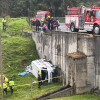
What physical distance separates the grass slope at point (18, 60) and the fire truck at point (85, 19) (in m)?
5.02

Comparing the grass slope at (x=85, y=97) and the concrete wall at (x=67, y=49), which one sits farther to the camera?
the concrete wall at (x=67, y=49)

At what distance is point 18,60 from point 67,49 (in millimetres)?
5909

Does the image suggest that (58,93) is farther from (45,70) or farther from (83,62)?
(45,70)

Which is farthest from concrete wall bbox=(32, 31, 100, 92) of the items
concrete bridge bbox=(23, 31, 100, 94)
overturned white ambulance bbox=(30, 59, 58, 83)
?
overturned white ambulance bbox=(30, 59, 58, 83)

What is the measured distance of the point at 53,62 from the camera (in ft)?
62.9

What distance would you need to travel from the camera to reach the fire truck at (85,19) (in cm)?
1603

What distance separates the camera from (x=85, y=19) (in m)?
17.3

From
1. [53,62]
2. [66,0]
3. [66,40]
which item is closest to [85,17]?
[66,40]

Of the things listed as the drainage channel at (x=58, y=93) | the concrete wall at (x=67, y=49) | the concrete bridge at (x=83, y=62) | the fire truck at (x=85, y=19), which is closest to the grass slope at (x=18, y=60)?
the drainage channel at (x=58, y=93)

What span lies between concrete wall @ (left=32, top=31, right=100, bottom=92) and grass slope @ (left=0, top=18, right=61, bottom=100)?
129 cm

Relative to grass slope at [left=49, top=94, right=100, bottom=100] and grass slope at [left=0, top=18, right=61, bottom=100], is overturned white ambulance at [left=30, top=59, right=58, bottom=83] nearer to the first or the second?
grass slope at [left=0, top=18, right=61, bottom=100]

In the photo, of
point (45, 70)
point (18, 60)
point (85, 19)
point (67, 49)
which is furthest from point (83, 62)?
point (18, 60)

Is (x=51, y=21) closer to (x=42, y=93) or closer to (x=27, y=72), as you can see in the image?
(x=27, y=72)

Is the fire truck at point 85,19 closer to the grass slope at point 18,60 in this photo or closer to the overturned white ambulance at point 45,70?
the overturned white ambulance at point 45,70
